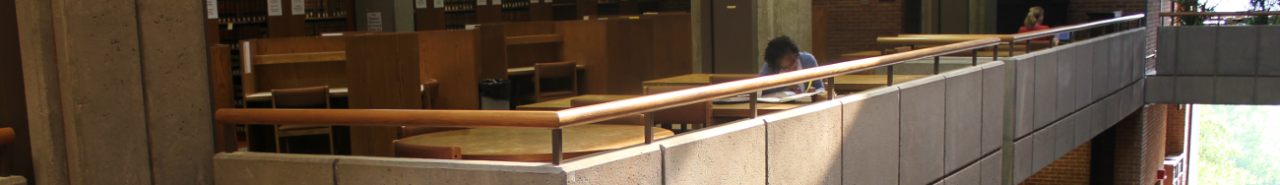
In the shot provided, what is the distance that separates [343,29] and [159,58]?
5473 mm

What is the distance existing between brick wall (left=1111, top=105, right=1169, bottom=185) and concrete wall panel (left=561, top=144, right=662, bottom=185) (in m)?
9.87

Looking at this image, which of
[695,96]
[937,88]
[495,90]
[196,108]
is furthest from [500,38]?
[695,96]

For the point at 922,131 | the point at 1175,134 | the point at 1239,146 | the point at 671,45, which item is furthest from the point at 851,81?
the point at 1239,146

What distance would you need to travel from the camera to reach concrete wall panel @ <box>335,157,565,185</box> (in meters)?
2.40

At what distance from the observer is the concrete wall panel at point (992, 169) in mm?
5512

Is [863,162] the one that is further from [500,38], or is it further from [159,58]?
[500,38]

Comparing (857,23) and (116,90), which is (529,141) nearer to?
(116,90)

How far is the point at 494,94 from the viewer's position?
640 cm

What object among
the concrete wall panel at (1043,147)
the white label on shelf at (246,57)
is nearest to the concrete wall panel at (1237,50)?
the concrete wall panel at (1043,147)

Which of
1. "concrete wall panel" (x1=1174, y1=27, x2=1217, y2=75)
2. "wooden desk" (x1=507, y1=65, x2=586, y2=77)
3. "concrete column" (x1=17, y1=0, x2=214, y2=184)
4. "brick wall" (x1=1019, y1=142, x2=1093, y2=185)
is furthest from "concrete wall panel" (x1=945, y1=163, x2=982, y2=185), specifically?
"brick wall" (x1=1019, y1=142, x2=1093, y2=185)

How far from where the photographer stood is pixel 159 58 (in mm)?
2934

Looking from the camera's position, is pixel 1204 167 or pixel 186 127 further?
pixel 1204 167

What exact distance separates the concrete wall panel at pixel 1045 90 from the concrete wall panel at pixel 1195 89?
387 centimetres

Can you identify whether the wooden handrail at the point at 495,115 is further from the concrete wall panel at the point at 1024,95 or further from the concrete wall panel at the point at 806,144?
the concrete wall panel at the point at 1024,95
